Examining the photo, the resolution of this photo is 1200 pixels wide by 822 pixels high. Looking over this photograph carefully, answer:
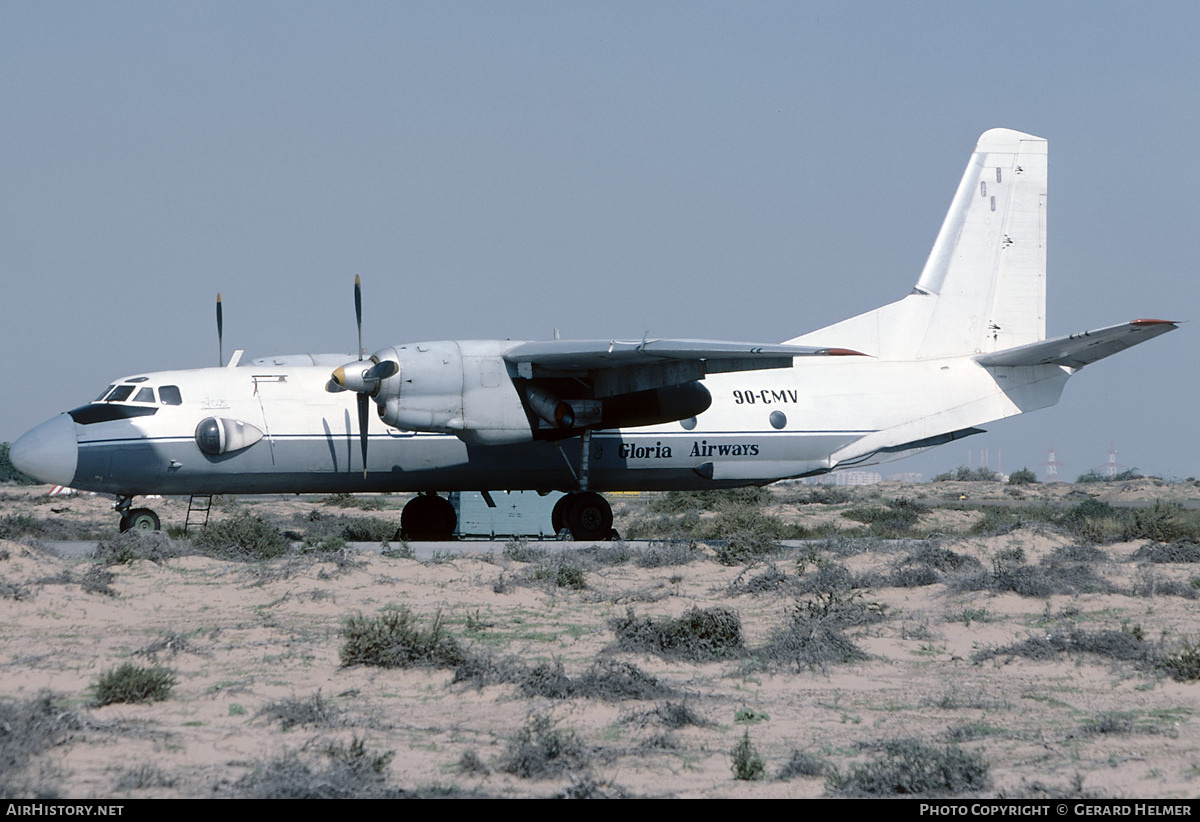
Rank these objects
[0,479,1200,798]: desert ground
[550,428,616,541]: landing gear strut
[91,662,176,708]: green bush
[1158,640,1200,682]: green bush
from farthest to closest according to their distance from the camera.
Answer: [550,428,616,541]: landing gear strut → [1158,640,1200,682]: green bush → [91,662,176,708]: green bush → [0,479,1200,798]: desert ground

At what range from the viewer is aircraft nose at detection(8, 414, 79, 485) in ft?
63.5

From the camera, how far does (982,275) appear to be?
25750 mm

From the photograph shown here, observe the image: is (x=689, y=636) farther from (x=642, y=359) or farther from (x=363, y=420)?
(x=363, y=420)

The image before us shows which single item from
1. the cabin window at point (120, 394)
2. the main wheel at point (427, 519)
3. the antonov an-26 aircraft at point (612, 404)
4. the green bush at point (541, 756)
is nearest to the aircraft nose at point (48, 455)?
the antonov an-26 aircraft at point (612, 404)

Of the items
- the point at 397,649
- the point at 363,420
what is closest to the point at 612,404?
the point at 363,420

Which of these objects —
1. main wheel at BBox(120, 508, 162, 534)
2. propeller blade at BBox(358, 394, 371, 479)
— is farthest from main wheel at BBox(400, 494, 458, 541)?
main wheel at BBox(120, 508, 162, 534)

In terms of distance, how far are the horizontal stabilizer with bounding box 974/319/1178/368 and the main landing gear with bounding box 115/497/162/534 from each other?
1756 centimetres

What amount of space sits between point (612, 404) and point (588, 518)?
245 cm

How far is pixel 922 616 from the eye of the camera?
12.6m

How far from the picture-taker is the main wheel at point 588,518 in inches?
869

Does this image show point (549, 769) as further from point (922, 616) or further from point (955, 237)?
point (955, 237)

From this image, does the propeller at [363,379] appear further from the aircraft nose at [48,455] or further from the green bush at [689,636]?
the green bush at [689,636]

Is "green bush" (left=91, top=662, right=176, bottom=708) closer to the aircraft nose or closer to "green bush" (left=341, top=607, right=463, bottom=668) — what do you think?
"green bush" (left=341, top=607, right=463, bottom=668)
